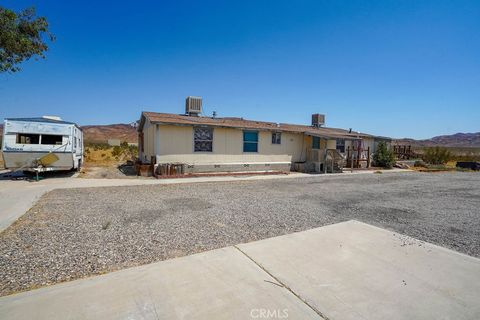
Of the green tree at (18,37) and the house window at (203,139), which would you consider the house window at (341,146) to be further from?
the green tree at (18,37)

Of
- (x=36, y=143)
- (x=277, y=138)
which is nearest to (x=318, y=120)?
(x=277, y=138)

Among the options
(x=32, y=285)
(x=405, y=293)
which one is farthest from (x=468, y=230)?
(x=32, y=285)

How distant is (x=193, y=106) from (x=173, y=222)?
1323cm

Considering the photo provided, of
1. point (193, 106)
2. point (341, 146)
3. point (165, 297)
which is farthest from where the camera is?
point (341, 146)

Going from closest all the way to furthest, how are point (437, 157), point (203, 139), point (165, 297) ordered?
1. point (165, 297)
2. point (203, 139)
3. point (437, 157)

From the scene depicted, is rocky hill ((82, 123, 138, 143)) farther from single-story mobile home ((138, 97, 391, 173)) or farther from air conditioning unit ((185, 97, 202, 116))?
single-story mobile home ((138, 97, 391, 173))

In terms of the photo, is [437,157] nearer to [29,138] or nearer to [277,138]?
[277,138]

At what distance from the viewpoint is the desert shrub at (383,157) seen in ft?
68.1

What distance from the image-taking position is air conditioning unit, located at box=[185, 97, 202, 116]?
1728cm

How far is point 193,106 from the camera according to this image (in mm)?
17375

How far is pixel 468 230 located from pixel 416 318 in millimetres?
4322
